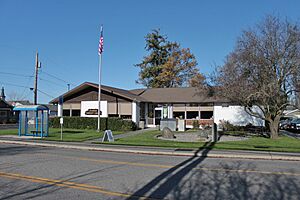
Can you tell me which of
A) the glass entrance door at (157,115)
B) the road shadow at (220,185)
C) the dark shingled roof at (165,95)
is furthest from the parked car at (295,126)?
the road shadow at (220,185)

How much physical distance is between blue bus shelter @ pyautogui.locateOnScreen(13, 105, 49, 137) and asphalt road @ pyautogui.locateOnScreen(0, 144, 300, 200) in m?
13.8

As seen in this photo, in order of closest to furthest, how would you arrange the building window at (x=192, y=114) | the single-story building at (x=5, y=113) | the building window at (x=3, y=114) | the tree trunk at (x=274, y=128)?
the tree trunk at (x=274, y=128) → the building window at (x=192, y=114) → the single-story building at (x=5, y=113) → the building window at (x=3, y=114)

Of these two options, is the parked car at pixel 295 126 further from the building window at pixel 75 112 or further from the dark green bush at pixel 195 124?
the building window at pixel 75 112

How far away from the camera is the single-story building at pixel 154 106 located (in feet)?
109

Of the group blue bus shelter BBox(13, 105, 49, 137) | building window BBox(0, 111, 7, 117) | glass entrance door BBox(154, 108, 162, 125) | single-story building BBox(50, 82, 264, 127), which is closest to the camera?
blue bus shelter BBox(13, 105, 49, 137)

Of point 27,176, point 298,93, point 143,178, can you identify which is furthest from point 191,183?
point 298,93

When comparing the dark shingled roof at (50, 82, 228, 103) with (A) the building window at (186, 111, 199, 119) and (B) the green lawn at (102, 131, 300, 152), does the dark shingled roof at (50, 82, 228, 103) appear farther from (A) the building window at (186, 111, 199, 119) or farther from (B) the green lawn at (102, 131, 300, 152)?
(B) the green lawn at (102, 131, 300, 152)

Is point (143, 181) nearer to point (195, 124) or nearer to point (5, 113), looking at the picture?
point (195, 124)

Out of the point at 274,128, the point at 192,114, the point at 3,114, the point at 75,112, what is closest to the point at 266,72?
the point at 274,128

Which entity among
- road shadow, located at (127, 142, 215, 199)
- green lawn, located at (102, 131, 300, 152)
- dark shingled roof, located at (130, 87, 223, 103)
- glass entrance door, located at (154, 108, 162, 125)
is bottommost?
green lawn, located at (102, 131, 300, 152)

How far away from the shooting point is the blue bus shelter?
24797 millimetres

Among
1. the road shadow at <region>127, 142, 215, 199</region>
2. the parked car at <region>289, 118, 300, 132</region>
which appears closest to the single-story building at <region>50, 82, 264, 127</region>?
the parked car at <region>289, 118, 300, 132</region>

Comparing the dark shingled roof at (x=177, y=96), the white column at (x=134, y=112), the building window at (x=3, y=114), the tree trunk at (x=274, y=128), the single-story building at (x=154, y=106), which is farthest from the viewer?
the building window at (x=3, y=114)

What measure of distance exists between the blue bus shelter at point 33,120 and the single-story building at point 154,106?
6.26 m
